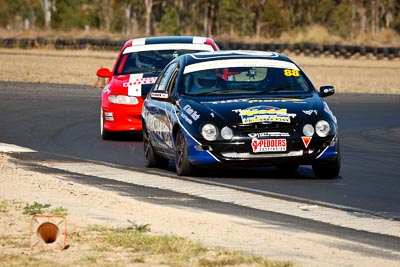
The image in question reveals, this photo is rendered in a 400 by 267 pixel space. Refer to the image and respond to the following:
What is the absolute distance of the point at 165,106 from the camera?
46.5ft

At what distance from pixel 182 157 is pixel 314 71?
106 feet

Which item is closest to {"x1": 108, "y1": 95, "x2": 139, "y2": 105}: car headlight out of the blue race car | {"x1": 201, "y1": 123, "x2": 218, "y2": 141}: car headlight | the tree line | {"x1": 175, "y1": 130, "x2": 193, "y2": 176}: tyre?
the blue race car

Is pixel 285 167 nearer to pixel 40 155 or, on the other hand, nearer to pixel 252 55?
pixel 252 55

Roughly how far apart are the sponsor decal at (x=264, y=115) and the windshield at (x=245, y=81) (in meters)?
0.65

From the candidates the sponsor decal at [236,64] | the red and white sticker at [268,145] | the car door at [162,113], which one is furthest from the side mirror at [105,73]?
the red and white sticker at [268,145]

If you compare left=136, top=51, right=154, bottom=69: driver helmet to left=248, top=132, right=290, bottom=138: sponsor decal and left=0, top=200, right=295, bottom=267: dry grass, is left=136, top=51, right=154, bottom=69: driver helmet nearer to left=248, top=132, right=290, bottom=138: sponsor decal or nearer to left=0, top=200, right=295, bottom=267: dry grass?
left=248, top=132, right=290, bottom=138: sponsor decal

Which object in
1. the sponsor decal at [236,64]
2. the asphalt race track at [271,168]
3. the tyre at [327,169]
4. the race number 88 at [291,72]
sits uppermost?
the sponsor decal at [236,64]

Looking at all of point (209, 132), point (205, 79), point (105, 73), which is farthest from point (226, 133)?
point (105, 73)

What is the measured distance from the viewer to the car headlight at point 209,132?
12.9 m

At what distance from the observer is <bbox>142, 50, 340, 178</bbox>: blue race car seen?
12875 millimetres

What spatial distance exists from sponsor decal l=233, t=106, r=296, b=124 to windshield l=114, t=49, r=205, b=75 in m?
6.09

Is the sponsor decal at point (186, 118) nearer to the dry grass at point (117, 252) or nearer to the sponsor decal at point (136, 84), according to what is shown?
the dry grass at point (117, 252)

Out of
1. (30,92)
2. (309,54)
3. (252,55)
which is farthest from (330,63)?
(252,55)

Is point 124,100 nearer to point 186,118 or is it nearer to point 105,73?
point 105,73
